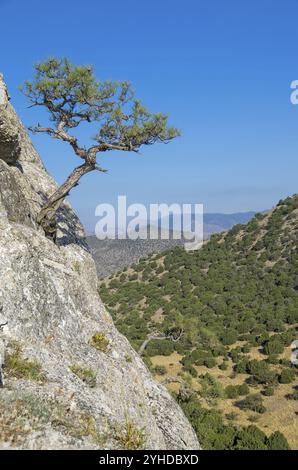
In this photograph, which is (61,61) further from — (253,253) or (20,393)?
(253,253)

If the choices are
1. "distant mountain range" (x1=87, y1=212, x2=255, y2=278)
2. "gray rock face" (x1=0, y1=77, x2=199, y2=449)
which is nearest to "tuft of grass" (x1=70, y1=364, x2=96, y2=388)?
"gray rock face" (x1=0, y1=77, x2=199, y2=449)

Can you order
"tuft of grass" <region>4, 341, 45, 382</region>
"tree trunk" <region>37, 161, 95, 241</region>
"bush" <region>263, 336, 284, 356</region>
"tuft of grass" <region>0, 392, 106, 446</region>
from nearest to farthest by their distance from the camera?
"tuft of grass" <region>0, 392, 106, 446</region> → "tuft of grass" <region>4, 341, 45, 382</region> → "tree trunk" <region>37, 161, 95, 241</region> → "bush" <region>263, 336, 284, 356</region>

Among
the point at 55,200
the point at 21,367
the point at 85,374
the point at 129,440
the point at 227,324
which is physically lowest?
the point at 227,324

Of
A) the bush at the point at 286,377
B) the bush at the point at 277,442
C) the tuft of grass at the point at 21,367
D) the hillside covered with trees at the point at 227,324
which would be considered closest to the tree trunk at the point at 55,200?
the tuft of grass at the point at 21,367

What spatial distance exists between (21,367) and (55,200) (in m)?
10.5

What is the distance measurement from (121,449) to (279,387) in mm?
31688

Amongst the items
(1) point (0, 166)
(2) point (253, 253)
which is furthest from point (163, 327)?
(1) point (0, 166)

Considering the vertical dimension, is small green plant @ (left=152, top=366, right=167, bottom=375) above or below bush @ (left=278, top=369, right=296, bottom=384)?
below

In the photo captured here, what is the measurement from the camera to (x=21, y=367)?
820cm

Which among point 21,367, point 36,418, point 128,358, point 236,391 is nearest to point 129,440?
point 36,418

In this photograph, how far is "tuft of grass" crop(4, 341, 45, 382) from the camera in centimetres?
Answer: 804

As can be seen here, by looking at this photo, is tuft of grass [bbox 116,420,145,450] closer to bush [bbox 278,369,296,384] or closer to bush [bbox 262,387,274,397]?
bush [bbox 262,387,274,397]

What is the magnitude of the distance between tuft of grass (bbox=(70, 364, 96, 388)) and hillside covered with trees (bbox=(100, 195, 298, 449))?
16.6 metres

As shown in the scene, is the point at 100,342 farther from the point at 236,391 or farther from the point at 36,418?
the point at 236,391
